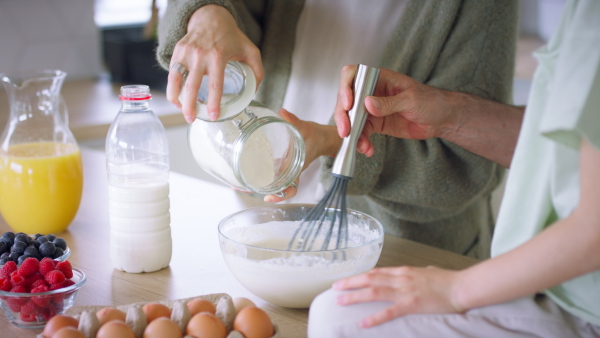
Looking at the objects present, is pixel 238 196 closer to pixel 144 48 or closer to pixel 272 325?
pixel 272 325

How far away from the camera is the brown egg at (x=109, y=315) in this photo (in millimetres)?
752

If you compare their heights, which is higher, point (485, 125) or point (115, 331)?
point (485, 125)

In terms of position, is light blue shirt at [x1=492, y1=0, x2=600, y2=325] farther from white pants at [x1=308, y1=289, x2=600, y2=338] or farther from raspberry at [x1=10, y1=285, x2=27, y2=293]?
raspberry at [x1=10, y1=285, x2=27, y2=293]

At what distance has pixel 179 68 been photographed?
0.93 metres

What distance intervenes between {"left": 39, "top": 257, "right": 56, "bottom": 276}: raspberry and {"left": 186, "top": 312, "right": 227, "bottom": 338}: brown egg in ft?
0.81

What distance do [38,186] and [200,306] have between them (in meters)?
0.55

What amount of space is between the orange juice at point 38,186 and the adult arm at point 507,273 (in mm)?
667

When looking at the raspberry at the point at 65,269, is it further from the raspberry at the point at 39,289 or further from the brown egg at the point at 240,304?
the brown egg at the point at 240,304

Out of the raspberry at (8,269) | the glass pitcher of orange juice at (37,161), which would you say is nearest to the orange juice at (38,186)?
the glass pitcher of orange juice at (37,161)

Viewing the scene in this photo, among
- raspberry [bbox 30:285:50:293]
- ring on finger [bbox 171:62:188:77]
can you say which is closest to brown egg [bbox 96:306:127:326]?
raspberry [bbox 30:285:50:293]

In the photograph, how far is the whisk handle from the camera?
0.96m

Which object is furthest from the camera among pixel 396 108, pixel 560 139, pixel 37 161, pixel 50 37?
pixel 50 37

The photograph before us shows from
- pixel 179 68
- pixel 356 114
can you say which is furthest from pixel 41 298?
pixel 356 114

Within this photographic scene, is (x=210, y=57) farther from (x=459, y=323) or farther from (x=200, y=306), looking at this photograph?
(x=459, y=323)
